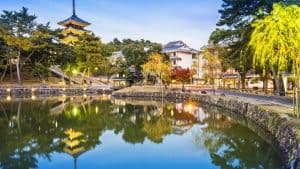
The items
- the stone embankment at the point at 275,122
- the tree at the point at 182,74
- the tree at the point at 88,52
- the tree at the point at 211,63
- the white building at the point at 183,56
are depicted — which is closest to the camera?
the stone embankment at the point at 275,122

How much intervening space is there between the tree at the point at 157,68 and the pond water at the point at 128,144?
26.4m

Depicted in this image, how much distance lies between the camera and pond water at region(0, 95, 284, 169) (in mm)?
9914

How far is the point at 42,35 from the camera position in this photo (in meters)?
45.1

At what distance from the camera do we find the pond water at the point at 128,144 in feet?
32.5

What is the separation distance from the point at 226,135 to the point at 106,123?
740 cm

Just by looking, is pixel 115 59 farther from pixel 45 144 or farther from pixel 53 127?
pixel 45 144

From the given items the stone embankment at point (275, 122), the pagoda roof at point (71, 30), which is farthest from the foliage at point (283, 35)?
the pagoda roof at point (71, 30)

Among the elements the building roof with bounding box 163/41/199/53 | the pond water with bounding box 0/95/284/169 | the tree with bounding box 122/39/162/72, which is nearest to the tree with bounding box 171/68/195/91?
the tree with bounding box 122/39/162/72

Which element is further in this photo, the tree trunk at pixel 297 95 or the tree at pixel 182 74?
the tree at pixel 182 74

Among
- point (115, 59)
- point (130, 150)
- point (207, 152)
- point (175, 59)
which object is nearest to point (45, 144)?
point (130, 150)

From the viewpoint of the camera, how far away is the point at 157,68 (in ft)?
151

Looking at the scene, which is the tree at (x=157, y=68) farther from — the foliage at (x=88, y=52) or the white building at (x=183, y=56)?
the white building at (x=183, y=56)

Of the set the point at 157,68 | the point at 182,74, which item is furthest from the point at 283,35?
the point at 182,74

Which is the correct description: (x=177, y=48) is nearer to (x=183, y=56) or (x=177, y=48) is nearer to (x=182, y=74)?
(x=183, y=56)
